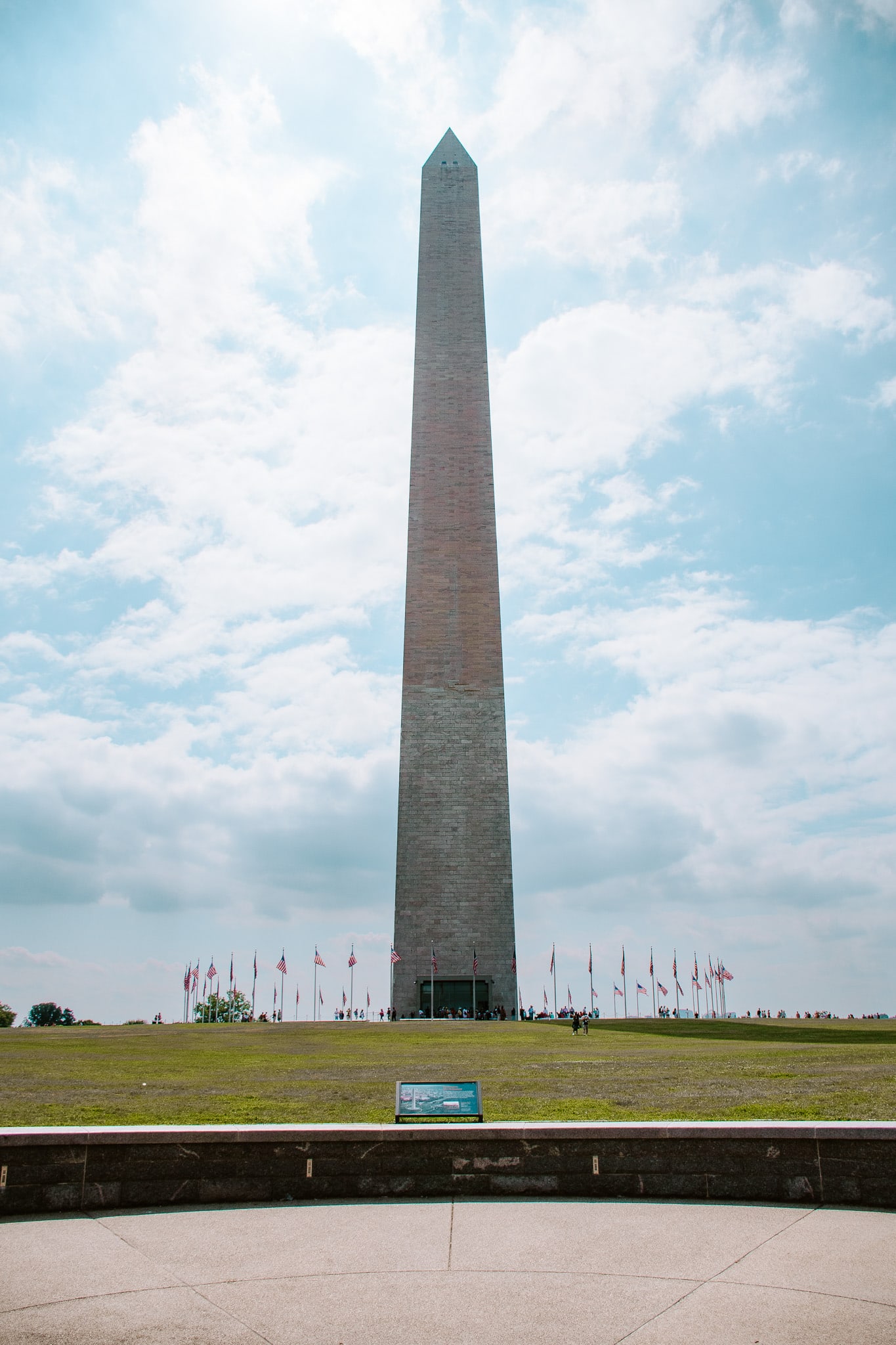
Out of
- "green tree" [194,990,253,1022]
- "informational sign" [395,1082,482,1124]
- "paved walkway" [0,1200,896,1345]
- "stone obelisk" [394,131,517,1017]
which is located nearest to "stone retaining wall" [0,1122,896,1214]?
"paved walkway" [0,1200,896,1345]

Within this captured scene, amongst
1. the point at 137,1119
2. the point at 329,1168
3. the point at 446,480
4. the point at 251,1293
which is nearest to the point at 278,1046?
the point at 137,1119

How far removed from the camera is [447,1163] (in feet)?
25.9

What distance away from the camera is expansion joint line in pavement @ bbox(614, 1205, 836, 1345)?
4.96 metres

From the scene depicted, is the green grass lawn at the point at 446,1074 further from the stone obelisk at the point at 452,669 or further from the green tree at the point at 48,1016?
the green tree at the point at 48,1016

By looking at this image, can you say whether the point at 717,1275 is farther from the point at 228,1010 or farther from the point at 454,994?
the point at 228,1010

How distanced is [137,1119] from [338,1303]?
770 centimetres

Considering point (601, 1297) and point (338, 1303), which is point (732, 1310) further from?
point (338, 1303)

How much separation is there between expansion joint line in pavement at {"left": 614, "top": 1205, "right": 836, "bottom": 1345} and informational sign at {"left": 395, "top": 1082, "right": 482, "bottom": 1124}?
266 cm

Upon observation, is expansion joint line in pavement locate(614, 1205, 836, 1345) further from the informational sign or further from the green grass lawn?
the green grass lawn

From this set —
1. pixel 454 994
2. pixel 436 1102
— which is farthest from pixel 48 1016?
pixel 436 1102

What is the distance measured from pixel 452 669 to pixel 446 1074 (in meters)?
35.3

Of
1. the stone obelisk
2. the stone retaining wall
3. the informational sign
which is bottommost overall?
the stone retaining wall

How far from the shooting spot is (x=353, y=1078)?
1800cm

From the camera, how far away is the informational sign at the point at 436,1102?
8.62 meters
